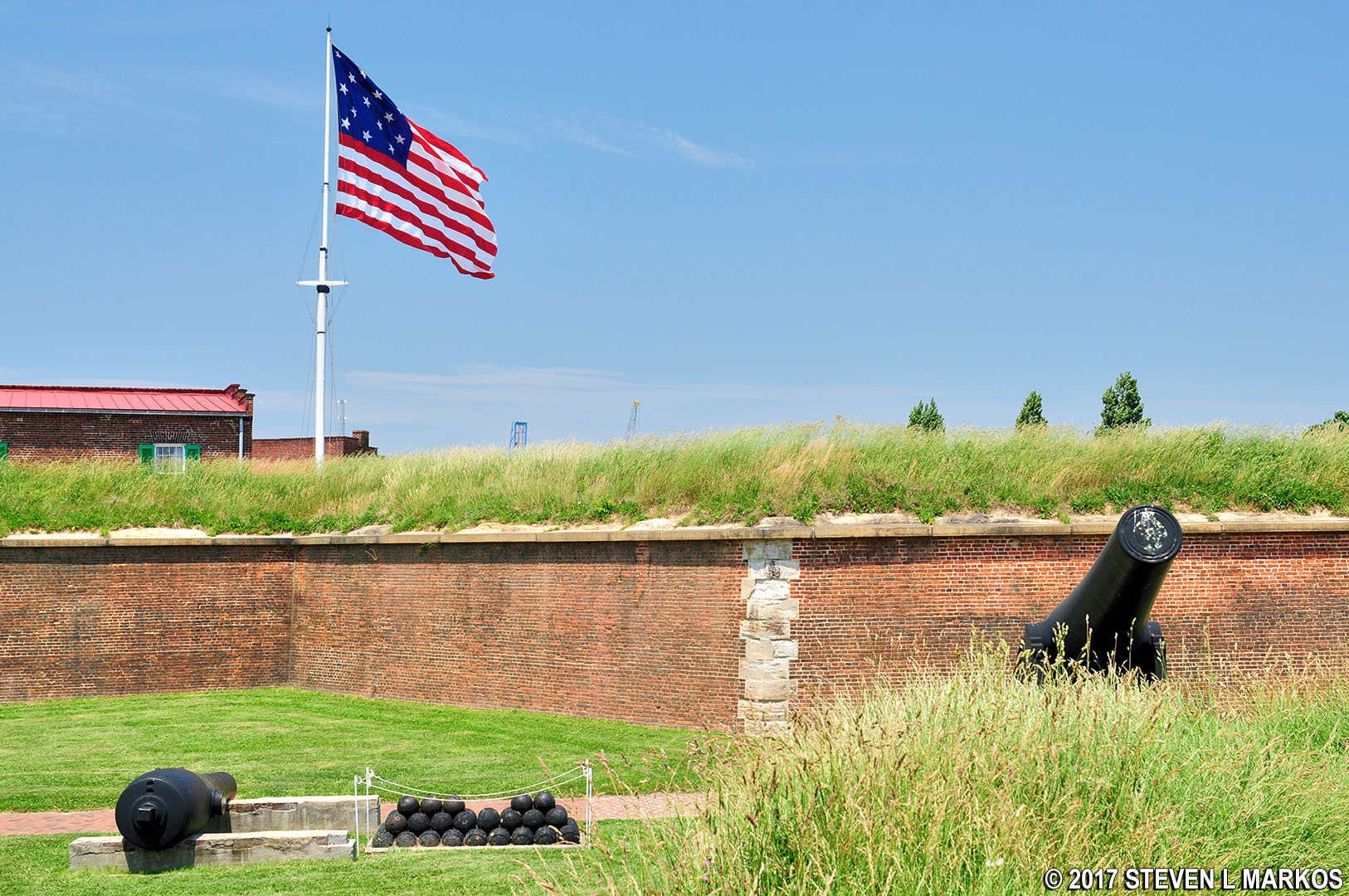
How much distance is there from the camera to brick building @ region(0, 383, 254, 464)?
2586 cm

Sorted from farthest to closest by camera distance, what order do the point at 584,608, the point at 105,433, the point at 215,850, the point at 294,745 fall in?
the point at 105,433 < the point at 584,608 < the point at 294,745 < the point at 215,850

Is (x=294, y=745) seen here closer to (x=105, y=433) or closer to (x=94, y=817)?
(x=94, y=817)

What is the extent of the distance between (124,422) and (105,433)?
0.44m

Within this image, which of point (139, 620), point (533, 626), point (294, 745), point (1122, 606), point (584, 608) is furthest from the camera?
point (139, 620)

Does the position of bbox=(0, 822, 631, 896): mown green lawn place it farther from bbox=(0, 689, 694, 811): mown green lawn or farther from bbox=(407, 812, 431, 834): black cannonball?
bbox=(0, 689, 694, 811): mown green lawn

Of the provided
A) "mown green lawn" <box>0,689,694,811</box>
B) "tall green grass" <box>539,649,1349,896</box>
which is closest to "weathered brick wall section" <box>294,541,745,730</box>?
"mown green lawn" <box>0,689,694,811</box>

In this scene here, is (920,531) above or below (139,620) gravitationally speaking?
above

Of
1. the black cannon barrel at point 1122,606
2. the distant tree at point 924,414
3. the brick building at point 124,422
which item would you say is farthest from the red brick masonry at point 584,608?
the distant tree at point 924,414

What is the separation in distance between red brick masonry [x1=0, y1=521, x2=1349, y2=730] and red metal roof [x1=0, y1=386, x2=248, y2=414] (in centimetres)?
1025

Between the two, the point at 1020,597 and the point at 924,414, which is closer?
the point at 1020,597

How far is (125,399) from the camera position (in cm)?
2716

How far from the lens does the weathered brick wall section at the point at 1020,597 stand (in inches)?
539

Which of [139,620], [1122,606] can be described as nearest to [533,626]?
[139,620]

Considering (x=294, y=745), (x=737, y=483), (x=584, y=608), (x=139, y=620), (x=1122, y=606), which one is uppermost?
(x=737, y=483)
